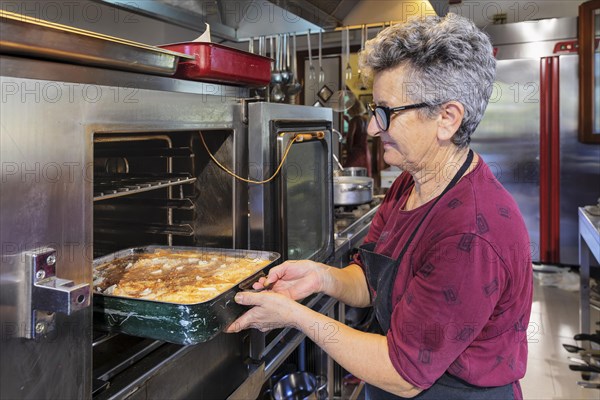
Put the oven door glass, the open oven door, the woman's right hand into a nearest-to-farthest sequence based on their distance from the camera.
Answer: the woman's right hand < the open oven door < the oven door glass

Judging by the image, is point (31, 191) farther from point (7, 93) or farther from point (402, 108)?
point (402, 108)

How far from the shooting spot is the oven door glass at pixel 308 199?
191 cm

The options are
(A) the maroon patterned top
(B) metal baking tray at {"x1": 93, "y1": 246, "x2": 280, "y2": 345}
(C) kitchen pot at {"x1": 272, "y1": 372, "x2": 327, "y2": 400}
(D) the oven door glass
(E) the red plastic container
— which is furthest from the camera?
(C) kitchen pot at {"x1": 272, "y1": 372, "x2": 327, "y2": 400}

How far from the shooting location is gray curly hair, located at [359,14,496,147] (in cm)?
117

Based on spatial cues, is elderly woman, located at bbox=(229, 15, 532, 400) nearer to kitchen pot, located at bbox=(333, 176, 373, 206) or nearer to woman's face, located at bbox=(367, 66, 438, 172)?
woman's face, located at bbox=(367, 66, 438, 172)

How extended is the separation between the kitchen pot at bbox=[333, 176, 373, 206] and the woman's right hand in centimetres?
141

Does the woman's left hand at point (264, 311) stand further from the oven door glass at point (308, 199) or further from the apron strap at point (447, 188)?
the oven door glass at point (308, 199)

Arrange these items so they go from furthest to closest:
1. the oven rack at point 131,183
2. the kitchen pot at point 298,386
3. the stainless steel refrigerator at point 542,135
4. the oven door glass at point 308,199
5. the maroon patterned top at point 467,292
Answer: the stainless steel refrigerator at point 542,135, the kitchen pot at point 298,386, the oven door glass at point 308,199, the oven rack at point 131,183, the maroon patterned top at point 467,292

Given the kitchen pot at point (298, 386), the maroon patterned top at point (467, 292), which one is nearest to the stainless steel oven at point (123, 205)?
the kitchen pot at point (298, 386)

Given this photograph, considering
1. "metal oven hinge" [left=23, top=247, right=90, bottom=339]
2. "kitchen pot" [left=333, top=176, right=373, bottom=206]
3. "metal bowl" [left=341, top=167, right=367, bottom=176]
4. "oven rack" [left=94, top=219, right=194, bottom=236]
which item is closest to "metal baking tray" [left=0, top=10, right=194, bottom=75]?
"metal oven hinge" [left=23, top=247, right=90, bottom=339]

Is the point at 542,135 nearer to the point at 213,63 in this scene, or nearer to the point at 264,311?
the point at 213,63

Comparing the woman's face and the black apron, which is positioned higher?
the woman's face

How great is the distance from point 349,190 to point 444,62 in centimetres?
183

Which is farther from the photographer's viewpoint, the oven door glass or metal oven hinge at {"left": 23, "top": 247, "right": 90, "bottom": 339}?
the oven door glass
